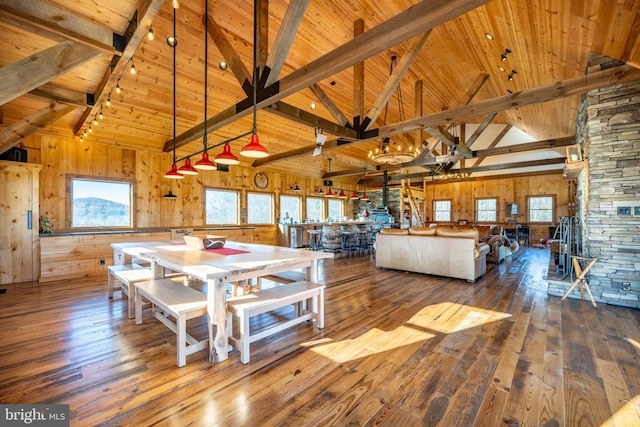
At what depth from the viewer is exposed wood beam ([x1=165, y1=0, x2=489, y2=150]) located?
211 cm

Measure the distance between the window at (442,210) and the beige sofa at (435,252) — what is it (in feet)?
27.4

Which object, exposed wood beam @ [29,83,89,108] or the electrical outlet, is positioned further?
exposed wood beam @ [29,83,89,108]

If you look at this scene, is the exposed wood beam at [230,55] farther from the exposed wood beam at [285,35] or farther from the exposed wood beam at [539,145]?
the exposed wood beam at [539,145]

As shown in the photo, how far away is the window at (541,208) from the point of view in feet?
35.5

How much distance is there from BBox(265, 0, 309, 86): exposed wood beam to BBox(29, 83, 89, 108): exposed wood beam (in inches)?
128

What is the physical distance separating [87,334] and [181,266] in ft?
4.97

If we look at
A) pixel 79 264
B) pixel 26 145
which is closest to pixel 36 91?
pixel 26 145

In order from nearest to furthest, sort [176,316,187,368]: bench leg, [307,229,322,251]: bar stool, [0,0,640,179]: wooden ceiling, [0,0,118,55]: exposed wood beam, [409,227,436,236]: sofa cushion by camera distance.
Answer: [176,316,187,368]: bench leg, [0,0,118,55]: exposed wood beam, [0,0,640,179]: wooden ceiling, [409,227,436,236]: sofa cushion, [307,229,322,251]: bar stool

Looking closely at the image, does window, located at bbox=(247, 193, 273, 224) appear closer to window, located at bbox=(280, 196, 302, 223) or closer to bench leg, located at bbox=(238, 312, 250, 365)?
window, located at bbox=(280, 196, 302, 223)

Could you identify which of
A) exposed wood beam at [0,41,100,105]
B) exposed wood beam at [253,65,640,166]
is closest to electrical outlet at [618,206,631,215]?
exposed wood beam at [253,65,640,166]

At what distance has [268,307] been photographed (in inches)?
97.0

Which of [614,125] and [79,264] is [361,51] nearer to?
[614,125]
